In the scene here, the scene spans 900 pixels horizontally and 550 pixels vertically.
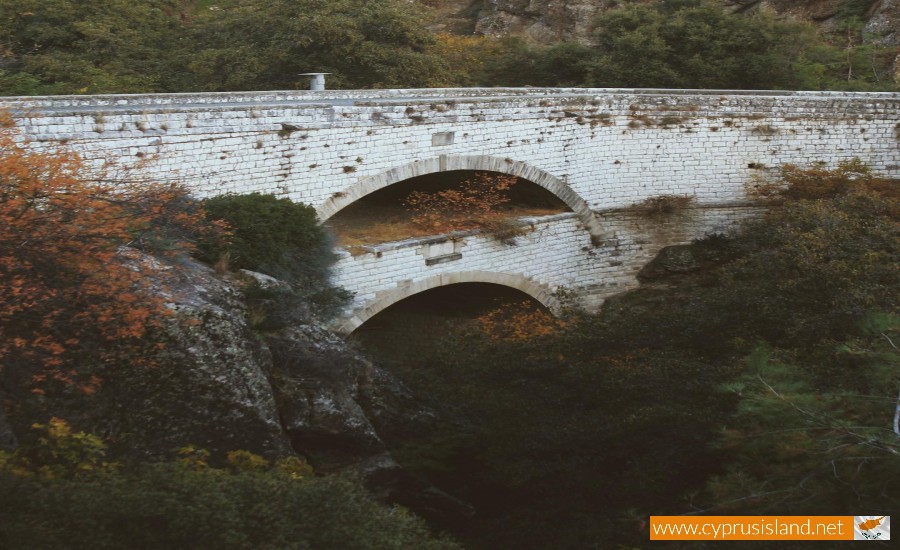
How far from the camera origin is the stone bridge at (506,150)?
12297 mm

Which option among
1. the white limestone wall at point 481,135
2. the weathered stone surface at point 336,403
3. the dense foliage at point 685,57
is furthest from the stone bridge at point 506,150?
the dense foliage at point 685,57

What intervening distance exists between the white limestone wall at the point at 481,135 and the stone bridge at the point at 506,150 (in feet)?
0.07

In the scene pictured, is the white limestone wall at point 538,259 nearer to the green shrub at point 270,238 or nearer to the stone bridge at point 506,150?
the stone bridge at point 506,150

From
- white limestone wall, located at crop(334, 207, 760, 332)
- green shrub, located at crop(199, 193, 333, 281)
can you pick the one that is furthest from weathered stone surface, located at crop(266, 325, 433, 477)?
white limestone wall, located at crop(334, 207, 760, 332)

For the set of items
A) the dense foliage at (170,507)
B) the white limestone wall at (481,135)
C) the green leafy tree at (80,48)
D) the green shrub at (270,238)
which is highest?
the green leafy tree at (80,48)

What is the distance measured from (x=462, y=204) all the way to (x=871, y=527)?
9.77 meters

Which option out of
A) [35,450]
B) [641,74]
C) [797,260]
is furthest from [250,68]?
[35,450]

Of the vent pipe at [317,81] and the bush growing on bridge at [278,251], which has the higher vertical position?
the vent pipe at [317,81]

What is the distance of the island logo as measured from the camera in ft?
23.9

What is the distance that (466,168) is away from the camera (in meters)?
15.6

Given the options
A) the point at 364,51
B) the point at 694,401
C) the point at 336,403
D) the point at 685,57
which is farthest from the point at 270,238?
the point at 685,57

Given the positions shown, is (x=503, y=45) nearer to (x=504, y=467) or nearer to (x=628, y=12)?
(x=628, y=12)

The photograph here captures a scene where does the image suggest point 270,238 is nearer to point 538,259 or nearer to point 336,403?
point 336,403

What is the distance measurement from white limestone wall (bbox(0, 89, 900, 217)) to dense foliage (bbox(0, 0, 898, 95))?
11.6ft
